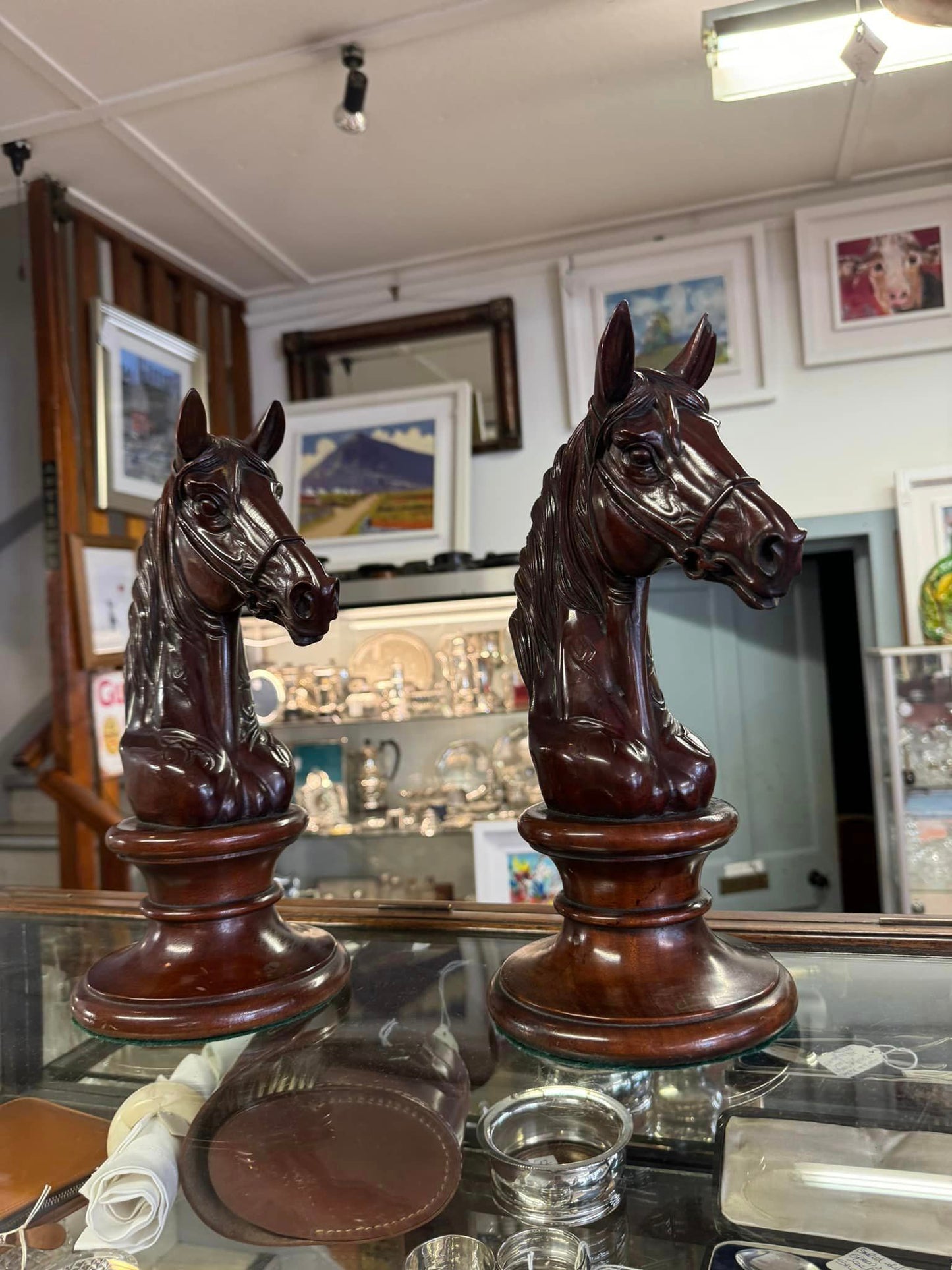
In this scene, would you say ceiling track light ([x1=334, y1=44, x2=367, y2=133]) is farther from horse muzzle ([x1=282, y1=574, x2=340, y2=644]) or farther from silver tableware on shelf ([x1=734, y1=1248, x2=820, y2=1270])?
silver tableware on shelf ([x1=734, y1=1248, x2=820, y2=1270])

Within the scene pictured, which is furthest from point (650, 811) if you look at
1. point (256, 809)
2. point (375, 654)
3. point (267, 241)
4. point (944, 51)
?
point (267, 241)

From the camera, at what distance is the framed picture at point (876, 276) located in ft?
8.59

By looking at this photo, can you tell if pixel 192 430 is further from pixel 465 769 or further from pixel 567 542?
pixel 465 769

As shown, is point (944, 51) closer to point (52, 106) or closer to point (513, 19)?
point (513, 19)

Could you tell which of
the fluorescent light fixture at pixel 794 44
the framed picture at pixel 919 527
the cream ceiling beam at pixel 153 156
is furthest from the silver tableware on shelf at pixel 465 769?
the fluorescent light fixture at pixel 794 44

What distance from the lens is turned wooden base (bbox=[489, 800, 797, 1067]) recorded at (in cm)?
52

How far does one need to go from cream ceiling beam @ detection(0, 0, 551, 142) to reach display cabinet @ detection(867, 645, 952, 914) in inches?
72.6

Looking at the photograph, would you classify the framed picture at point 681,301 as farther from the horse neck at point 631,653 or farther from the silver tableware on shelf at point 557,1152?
the silver tableware on shelf at point 557,1152

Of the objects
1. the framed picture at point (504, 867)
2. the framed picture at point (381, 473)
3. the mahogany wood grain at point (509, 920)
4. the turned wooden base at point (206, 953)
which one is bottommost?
the framed picture at point (504, 867)

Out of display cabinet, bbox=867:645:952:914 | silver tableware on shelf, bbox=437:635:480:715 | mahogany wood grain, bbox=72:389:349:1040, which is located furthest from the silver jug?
mahogany wood grain, bbox=72:389:349:1040

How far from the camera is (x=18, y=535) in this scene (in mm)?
3406

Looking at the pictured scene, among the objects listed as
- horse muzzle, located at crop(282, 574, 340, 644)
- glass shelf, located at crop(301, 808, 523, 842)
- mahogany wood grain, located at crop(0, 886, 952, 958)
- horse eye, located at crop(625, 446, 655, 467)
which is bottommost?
glass shelf, located at crop(301, 808, 523, 842)

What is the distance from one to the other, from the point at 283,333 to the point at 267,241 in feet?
1.45

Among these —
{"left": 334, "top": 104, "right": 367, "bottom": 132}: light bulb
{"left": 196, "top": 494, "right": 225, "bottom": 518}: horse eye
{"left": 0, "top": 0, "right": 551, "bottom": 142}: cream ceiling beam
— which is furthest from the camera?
{"left": 334, "top": 104, "right": 367, "bottom": 132}: light bulb
